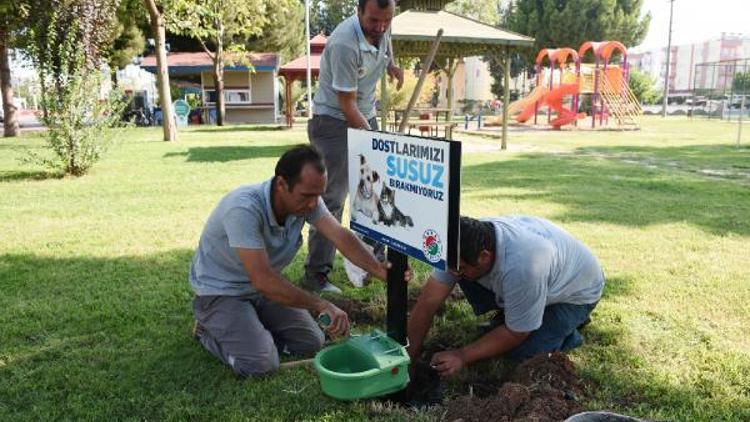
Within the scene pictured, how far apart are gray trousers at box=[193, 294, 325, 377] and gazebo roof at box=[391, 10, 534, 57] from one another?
8.79 m

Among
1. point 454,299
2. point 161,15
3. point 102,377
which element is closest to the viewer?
point 102,377

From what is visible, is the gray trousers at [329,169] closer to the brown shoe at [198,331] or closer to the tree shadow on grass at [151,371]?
the tree shadow on grass at [151,371]

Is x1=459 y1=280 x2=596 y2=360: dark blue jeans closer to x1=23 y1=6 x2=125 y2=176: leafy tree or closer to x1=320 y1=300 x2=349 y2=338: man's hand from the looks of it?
x1=320 y1=300 x2=349 y2=338: man's hand

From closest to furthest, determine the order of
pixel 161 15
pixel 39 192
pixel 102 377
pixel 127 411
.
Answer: pixel 127 411
pixel 102 377
pixel 39 192
pixel 161 15

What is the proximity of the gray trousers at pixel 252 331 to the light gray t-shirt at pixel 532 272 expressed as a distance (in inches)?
Answer: 30.7

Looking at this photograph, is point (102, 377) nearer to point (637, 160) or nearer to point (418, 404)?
point (418, 404)

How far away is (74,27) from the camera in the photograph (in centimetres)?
853

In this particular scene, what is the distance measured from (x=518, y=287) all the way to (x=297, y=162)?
1.05m

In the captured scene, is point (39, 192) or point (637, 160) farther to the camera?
point (637, 160)

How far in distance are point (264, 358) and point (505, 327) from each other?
3.59 feet

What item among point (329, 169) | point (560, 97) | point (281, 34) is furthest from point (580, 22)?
point (329, 169)

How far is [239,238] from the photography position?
2.71 meters

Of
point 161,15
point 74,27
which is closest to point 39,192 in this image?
point 74,27

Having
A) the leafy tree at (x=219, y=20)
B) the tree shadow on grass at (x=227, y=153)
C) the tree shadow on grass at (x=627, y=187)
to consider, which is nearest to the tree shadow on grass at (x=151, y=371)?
the tree shadow on grass at (x=627, y=187)
